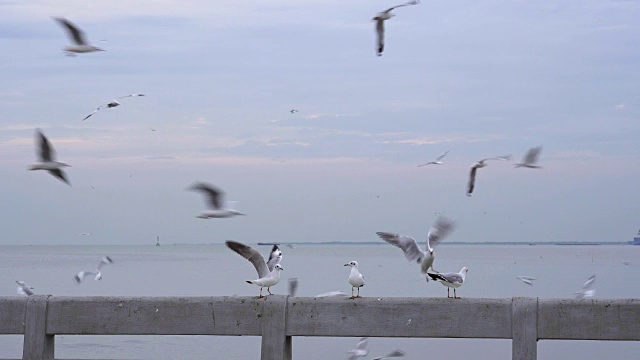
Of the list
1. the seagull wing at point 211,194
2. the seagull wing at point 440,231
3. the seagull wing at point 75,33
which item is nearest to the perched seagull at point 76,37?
the seagull wing at point 75,33

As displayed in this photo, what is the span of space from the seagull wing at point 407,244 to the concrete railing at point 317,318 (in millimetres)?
3031

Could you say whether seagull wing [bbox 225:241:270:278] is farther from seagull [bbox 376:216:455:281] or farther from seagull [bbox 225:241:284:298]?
seagull [bbox 376:216:455:281]

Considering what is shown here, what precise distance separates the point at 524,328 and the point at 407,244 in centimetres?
362

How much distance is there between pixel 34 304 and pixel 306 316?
2421mm

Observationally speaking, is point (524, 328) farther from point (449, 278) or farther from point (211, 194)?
point (211, 194)

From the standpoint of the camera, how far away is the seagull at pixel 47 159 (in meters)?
12.3

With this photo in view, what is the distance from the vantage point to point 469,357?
83.4 feet

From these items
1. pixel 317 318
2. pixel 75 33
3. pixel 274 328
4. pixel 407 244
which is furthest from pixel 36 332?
pixel 75 33

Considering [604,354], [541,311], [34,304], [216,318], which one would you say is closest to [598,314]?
[541,311]

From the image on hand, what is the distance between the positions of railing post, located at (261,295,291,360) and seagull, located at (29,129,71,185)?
4.55m

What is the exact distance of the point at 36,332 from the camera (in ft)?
29.2

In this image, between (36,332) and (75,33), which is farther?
(75,33)

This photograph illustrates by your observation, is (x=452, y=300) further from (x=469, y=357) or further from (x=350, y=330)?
(x=469, y=357)

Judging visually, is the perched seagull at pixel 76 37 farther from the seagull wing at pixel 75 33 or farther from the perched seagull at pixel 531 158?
the perched seagull at pixel 531 158
